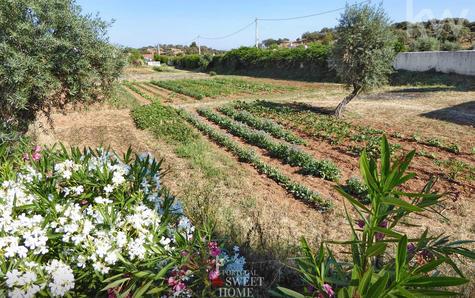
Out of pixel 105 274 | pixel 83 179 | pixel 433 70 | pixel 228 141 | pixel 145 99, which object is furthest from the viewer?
pixel 433 70

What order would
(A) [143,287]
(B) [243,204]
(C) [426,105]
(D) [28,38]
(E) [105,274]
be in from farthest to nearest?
(C) [426,105], (B) [243,204], (D) [28,38], (E) [105,274], (A) [143,287]

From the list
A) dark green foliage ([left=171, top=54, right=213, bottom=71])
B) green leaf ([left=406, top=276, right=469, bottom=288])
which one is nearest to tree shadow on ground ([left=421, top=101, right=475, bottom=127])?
green leaf ([left=406, top=276, right=469, bottom=288])

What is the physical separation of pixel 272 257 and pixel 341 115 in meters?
12.0

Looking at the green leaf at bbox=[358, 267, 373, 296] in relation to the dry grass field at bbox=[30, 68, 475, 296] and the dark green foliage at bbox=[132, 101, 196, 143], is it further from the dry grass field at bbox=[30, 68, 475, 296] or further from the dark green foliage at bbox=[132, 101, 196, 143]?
the dark green foliage at bbox=[132, 101, 196, 143]

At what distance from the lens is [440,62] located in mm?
24109

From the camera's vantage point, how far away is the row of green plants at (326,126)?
1055 cm

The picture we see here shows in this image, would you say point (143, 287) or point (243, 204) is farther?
point (243, 204)

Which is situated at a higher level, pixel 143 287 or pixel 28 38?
pixel 28 38

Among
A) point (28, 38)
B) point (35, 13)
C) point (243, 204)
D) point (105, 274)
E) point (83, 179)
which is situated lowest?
point (243, 204)

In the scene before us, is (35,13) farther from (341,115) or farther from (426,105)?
(426,105)

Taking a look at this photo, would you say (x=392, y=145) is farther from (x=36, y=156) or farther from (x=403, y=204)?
(x=403, y=204)

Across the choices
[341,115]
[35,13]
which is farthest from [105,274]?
[341,115]

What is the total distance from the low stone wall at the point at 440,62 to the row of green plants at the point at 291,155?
1747cm

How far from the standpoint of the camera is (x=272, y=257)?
414cm
